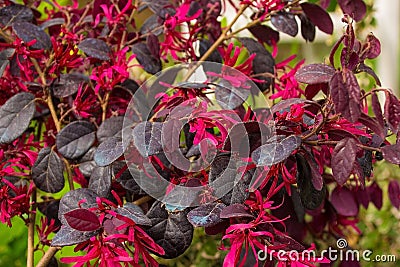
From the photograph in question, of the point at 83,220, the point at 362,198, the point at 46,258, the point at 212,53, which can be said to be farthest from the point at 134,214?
the point at 362,198

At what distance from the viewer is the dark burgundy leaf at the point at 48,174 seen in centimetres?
49

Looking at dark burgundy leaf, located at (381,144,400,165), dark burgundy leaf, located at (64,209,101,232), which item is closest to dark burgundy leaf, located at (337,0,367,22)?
dark burgundy leaf, located at (381,144,400,165)

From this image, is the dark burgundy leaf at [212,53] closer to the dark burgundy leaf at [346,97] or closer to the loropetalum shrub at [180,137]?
the loropetalum shrub at [180,137]

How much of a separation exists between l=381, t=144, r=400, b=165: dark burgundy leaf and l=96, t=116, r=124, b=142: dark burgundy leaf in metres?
0.23

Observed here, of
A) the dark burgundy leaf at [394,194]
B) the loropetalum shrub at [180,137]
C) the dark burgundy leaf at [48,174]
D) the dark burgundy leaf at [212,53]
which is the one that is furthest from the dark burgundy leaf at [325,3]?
the dark burgundy leaf at [48,174]

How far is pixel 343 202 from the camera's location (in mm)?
618

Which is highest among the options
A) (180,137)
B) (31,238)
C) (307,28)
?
(307,28)

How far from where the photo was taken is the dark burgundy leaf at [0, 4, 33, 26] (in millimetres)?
552

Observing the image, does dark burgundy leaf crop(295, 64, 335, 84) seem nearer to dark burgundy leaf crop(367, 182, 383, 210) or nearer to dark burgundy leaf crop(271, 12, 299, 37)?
dark burgundy leaf crop(271, 12, 299, 37)

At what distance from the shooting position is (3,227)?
0.75m

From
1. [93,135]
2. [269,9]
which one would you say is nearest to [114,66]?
[93,135]

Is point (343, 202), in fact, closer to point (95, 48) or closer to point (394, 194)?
point (394, 194)

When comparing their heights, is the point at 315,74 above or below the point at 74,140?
above

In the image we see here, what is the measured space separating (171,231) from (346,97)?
6.8 inches
